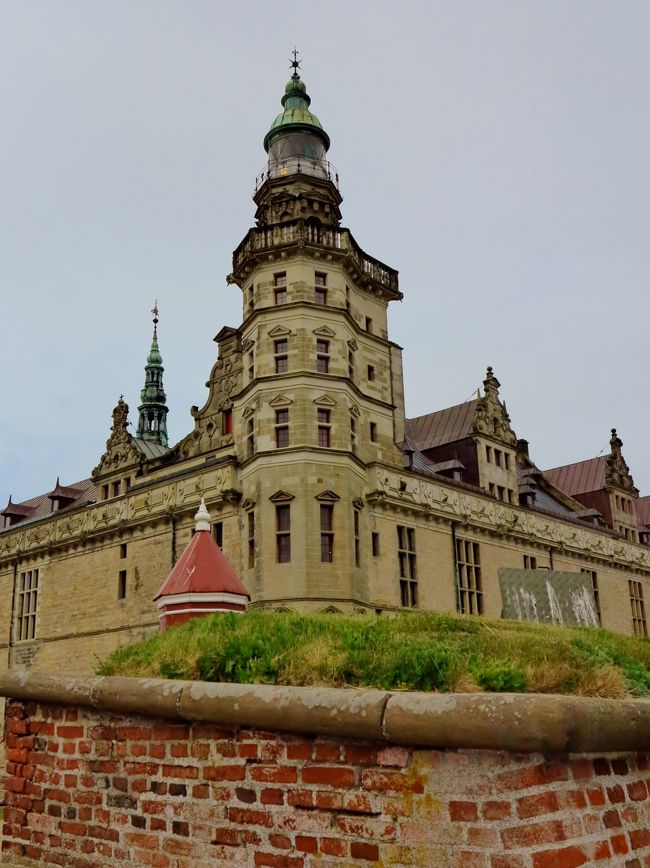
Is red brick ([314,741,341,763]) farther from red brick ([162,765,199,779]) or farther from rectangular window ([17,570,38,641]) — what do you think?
rectangular window ([17,570,38,641])

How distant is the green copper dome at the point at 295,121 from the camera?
3897 centimetres

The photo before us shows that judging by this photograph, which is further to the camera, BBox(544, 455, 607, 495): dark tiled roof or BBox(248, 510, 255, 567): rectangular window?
BBox(544, 455, 607, 495): dark tiled roof

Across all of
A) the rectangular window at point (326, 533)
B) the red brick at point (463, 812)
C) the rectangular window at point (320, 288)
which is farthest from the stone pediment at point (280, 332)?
the red brick at point (463, 812)

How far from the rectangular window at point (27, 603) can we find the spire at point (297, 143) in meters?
21.8

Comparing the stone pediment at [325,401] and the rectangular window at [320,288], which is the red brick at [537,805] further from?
the rectangular window at [320,288]

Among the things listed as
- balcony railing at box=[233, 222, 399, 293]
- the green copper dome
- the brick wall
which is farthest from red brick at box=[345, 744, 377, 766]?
the green copper dome

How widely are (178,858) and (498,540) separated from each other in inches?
1255

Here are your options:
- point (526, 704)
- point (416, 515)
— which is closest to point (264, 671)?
point (526, 704)

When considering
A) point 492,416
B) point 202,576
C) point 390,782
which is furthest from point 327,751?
point 492,416

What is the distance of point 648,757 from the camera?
5.98 m

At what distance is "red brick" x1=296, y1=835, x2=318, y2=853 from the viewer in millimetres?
5547

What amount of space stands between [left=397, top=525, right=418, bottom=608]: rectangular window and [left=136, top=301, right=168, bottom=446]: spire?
4503cm

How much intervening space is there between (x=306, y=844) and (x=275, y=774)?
1.52 feet

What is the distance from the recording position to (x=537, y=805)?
5012 millimetres
